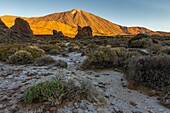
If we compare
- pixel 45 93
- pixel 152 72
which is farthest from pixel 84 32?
pixel 45 93

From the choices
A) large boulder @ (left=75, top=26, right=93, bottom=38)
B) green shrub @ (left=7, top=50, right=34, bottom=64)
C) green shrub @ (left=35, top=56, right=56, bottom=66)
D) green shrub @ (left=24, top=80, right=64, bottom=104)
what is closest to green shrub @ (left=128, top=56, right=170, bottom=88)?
green shrub @ (left=24, top=80, right=64, bottom=104)

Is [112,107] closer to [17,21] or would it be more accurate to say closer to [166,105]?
[166,105]

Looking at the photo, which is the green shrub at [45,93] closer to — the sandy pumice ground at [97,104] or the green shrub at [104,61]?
the sandy pumice ground at [97,104]

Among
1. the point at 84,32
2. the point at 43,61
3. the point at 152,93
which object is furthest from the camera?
the point at 84,32

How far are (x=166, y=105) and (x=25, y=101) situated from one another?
3.63 metres

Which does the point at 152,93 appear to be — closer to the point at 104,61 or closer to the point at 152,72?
the point at 152,72

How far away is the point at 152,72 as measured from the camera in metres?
5.48

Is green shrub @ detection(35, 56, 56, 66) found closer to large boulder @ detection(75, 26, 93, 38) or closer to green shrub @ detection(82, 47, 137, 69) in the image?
green shrub @ detection(82, 47, 137, 69)

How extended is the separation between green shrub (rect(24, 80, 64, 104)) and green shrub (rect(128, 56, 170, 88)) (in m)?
3.10

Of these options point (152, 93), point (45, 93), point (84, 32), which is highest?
point (84, 32)

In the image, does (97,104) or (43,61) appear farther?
(43,61)

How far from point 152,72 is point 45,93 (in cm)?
379

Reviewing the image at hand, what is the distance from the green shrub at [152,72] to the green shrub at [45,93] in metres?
3.10

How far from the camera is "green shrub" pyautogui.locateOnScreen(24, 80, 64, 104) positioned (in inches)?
143
